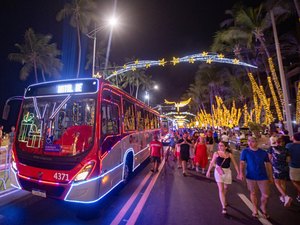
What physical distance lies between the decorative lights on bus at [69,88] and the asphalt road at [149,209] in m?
2.95

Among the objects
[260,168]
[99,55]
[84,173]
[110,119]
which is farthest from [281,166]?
[99,55]

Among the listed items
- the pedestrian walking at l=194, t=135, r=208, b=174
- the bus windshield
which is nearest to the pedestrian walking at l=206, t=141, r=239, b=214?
the bus windshield

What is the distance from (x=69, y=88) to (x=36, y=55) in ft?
131

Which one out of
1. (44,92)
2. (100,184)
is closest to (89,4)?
(44,92)

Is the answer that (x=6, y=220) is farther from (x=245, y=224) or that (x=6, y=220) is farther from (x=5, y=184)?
(x=245, y=224)

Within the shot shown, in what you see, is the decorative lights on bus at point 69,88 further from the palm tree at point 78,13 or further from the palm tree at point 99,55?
the palm tree at point 99,55

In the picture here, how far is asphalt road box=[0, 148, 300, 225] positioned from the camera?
4.80 m

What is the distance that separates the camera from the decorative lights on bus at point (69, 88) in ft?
18.0

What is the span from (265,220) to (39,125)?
19.3ft

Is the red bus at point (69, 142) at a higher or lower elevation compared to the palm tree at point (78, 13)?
lower

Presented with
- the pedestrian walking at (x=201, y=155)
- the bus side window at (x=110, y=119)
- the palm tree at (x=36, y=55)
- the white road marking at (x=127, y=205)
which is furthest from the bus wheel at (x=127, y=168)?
the palm tree at (x=36, y=55)

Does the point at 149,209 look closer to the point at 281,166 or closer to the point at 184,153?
the point at 281,166

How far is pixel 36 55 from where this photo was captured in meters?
39.5

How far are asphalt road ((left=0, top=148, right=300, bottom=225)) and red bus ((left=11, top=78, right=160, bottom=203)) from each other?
0.56m
